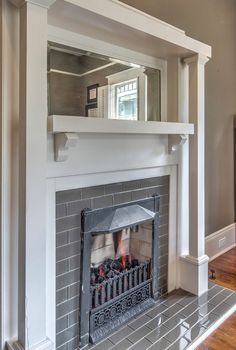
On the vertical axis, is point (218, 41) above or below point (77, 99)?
above

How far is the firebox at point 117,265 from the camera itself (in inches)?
69.8

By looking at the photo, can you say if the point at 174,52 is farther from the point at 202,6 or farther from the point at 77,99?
the point at 202,6

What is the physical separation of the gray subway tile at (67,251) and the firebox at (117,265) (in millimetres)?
51

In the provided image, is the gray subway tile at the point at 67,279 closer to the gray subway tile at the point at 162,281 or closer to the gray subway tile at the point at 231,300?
the gray subway tile at the point at 162,281

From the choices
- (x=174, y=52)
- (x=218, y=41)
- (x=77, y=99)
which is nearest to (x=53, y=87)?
(x=77, y=99)

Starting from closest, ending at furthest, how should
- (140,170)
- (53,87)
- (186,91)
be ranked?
(53,87) < (140,170) < (186,91)

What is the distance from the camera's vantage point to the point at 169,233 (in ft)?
7.55

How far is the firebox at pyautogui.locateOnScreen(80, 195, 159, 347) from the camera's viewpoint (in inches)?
69.8

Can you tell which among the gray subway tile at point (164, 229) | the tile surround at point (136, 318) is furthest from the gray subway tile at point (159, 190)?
the gray subway tile at point (164, 229)

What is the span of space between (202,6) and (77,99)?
1.95 m

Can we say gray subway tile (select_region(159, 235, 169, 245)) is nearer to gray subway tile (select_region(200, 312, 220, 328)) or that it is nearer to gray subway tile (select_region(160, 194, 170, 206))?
gray subway tile (select_region(160, 194, 170, 206))

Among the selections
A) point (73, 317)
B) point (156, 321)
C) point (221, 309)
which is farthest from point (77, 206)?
point (221, 309)

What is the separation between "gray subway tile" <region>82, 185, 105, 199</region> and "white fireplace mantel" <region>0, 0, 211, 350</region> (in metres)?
0.04

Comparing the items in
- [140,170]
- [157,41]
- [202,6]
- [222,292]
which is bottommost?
[222,292]
